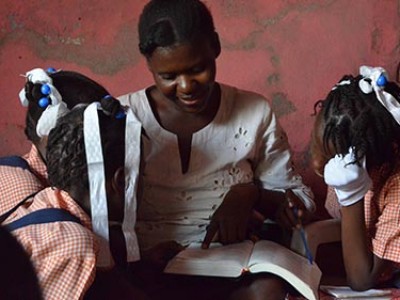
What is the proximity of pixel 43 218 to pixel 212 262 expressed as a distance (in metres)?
0.33

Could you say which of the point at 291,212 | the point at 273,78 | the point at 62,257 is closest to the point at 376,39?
the point at 273,78

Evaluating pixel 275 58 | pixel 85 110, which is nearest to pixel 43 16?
pixel 275 58

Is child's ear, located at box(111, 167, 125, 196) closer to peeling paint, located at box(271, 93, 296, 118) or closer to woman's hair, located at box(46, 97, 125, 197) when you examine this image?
woman's hair, located at box(46, 97, 125, 197)

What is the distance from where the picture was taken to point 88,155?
1.26m

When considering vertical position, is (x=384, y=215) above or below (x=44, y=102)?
below

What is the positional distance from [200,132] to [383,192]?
391mm

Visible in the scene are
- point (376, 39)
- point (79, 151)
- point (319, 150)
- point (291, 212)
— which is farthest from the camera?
point (376, 39)

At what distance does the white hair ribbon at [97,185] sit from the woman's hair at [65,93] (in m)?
0.19

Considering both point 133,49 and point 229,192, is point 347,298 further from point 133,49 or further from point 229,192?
point 133,49

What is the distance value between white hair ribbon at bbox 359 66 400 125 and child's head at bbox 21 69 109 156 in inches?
20.8

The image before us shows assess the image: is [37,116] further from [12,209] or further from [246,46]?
[246,46]

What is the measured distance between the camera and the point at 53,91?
1422 mm

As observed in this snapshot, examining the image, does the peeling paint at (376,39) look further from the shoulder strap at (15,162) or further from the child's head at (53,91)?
the shoulder strap at (15,162)

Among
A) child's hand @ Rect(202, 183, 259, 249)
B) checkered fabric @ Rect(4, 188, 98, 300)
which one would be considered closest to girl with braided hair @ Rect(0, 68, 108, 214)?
checkered fabric @ Rect(4, 188, 98, 300)
